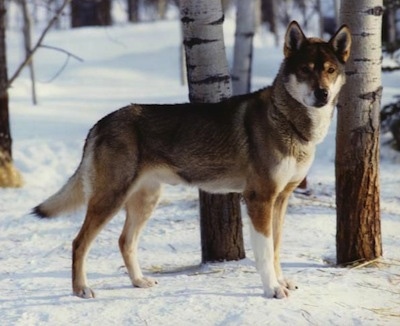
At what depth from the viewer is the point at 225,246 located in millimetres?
5742

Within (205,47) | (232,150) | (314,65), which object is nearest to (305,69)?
(314,65)

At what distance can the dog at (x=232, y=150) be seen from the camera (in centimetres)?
475

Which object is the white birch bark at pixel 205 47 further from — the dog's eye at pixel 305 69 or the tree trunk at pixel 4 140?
the tree trunk at pixel 4 140


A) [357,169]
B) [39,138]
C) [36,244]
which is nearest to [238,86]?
[39,138]

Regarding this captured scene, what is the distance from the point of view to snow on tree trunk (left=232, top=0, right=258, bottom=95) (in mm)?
11211

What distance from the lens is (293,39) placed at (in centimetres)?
483

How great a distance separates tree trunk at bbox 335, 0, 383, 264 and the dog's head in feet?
1.44

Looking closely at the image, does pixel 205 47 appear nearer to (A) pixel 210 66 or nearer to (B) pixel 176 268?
(A) pixel 210 66

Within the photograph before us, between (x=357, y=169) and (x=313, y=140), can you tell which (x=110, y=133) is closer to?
(x=313, y=140)

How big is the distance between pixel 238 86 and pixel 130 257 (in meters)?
6.34

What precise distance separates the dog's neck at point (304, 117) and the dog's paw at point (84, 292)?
1.68m

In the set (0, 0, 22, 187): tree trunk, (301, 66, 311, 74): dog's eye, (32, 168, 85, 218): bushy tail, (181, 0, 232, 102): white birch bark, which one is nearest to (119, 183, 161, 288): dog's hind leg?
(32, 168, 85, 218): bushy tail

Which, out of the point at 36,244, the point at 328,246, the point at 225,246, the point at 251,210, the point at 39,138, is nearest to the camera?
the point at 251,210

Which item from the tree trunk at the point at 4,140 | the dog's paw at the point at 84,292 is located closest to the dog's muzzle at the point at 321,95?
the dog's paw at the point at 84,292
